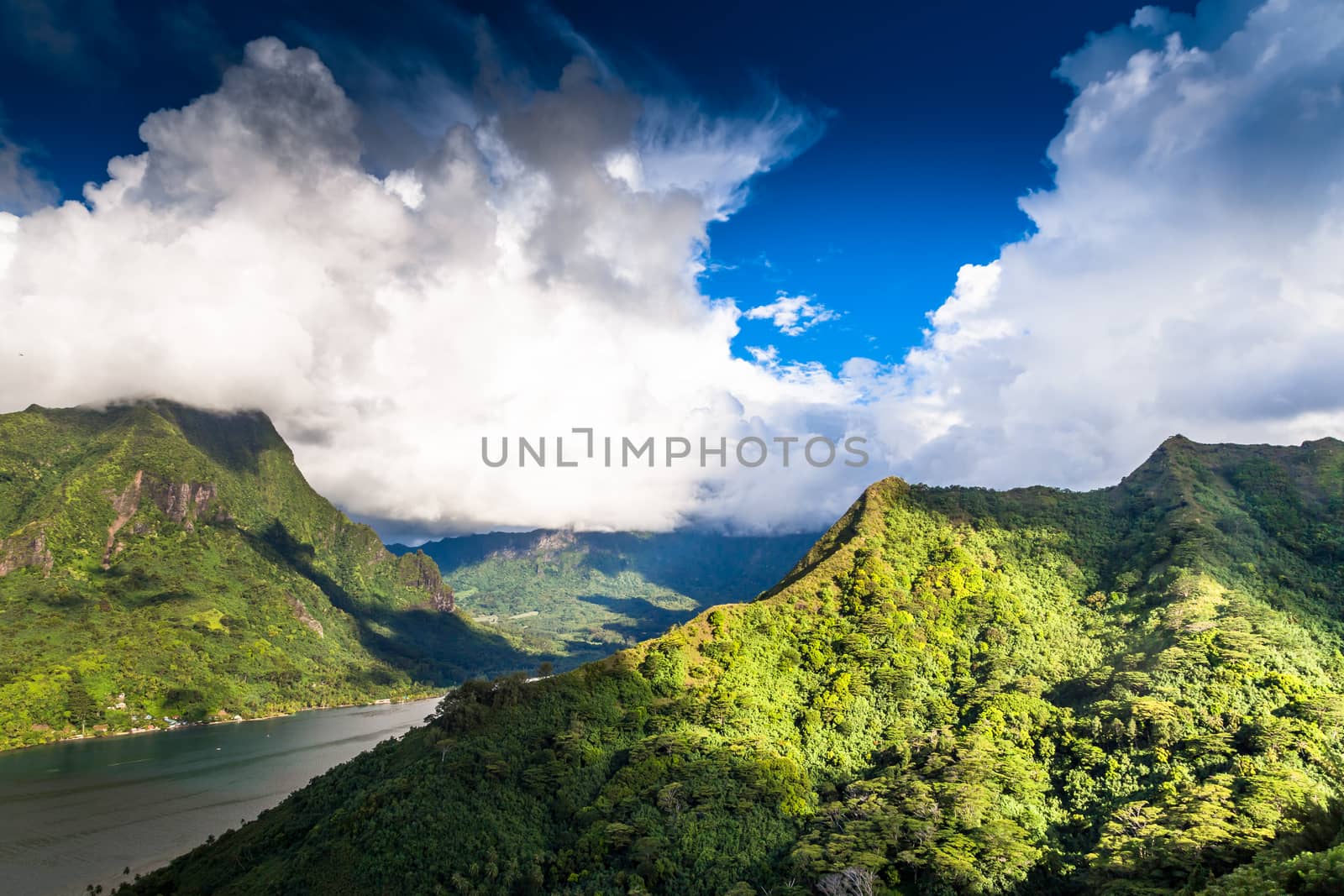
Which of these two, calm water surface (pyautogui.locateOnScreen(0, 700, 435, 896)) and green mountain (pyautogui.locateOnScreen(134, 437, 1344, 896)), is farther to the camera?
calm water surface (pyautogui.locateOnScreen(0, 700, 435, 896))

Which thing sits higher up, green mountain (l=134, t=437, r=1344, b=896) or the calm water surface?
green mountain (l=134, t=437, r=1344, b=896)

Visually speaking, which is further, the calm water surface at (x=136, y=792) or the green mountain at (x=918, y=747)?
the calm water surface at (x=136, y=792)

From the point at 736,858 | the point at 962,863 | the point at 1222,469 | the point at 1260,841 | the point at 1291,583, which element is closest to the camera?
the point at 1260,841

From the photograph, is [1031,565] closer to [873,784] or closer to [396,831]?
[873,784]

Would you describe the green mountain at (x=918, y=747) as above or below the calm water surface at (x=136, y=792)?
above

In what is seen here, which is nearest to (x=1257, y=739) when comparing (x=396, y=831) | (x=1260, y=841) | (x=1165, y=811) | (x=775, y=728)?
(x=1165, y=811)

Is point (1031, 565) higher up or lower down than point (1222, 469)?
lower down
